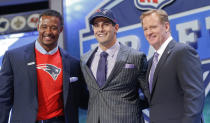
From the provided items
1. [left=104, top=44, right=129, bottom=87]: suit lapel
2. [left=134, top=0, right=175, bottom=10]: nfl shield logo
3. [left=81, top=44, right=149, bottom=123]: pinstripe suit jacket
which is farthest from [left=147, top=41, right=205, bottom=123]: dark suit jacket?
[left=134, top=0, right=175, bottom=10]: nfl shield logo

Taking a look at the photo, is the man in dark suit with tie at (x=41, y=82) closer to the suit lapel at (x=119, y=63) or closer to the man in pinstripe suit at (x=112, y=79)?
the man in pinstripe suit at (x=112, y=79)

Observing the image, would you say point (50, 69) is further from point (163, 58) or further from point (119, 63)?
point (163, 58)

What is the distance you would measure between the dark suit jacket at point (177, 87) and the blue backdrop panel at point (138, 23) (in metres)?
1.60

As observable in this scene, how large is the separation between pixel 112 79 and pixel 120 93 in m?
0.12

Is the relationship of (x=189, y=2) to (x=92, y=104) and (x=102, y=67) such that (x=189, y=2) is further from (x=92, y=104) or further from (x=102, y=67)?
(x=92, y=104)

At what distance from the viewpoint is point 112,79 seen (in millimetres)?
1938

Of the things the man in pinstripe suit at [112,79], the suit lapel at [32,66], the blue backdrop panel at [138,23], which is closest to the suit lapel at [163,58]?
the man in pinstripe suit at [112,79]

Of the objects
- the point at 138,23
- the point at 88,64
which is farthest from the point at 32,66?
the point at 138,23

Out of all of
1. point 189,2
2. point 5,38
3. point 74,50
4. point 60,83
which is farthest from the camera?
point 5,38

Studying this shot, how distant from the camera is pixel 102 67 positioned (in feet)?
6.57

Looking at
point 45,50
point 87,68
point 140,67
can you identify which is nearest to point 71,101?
point 87,68

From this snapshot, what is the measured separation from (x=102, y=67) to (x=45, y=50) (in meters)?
0.54

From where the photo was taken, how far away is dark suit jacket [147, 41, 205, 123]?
5.14 feet

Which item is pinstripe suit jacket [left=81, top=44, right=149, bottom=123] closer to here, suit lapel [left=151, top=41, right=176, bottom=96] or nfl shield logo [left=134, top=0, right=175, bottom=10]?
suit lapel [left=151, top=41, right=176, bottom=96]
